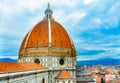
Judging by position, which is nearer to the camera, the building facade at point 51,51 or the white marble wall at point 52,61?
the building facade at point 51,51

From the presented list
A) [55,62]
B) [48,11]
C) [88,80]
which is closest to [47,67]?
[55,62]

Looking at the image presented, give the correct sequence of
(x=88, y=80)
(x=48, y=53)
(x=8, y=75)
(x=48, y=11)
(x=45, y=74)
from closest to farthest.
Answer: (x=8, y=75) < (x=45, y=74) < (x=48, y=53) < (x=48, y=11) < (x=88, y=80)

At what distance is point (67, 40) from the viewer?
42406 mm

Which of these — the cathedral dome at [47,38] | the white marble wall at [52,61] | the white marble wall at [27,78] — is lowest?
the white marble wall at [27,78]

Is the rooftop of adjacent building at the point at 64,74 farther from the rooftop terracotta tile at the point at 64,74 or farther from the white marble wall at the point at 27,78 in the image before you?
the white marble wall at the point at 27,78

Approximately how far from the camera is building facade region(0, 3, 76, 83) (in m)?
38.2

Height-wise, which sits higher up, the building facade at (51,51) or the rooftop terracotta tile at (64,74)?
the building facade at (51,51)

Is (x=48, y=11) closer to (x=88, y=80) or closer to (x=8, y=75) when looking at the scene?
(x=88, y=80)

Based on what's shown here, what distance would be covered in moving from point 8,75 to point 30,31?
21.7 m

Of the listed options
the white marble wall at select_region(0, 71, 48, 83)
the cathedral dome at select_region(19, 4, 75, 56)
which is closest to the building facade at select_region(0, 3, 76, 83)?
the cathedral dome at select_region(19, 4, 75, 56)

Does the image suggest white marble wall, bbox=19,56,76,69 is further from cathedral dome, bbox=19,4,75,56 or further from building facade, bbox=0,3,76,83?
cathedral dome, bbox=19,4,75,56

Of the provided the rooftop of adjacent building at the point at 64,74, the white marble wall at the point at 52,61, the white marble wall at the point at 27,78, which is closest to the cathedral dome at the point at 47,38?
the white marble wall at the point at 52,61

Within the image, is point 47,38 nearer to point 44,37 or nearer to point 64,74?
point 44,37

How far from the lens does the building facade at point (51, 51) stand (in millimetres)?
38250
